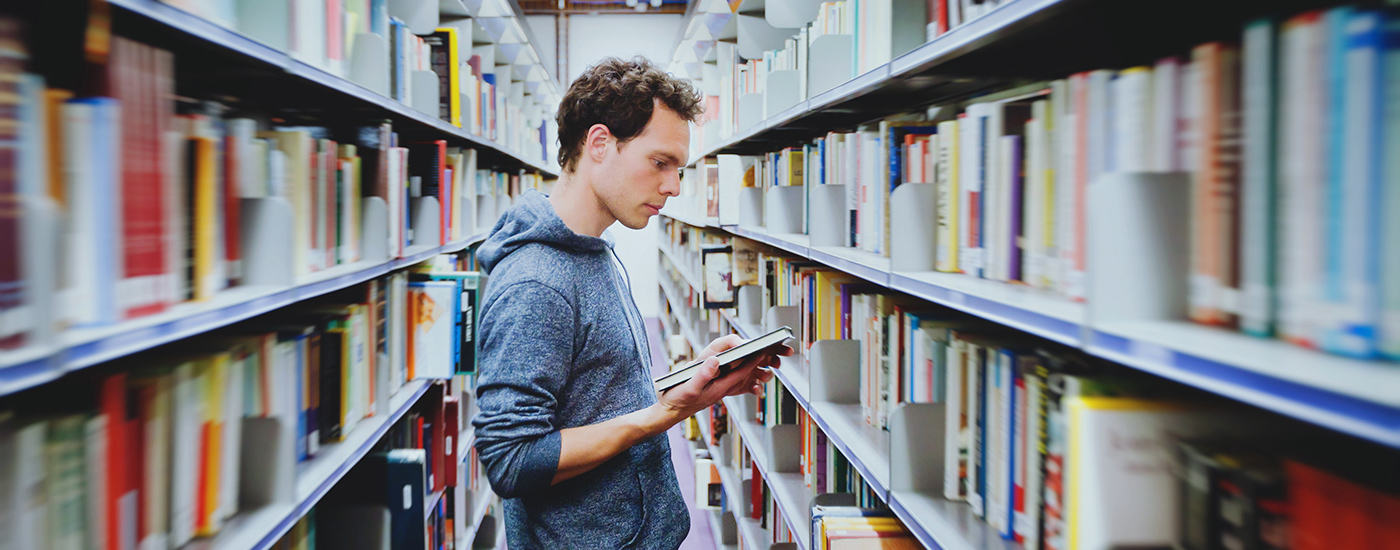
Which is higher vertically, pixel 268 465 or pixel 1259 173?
pixel 1259 173

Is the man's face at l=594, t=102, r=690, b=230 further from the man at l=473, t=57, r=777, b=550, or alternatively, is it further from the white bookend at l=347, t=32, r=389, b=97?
the white bookend at l=347, t=32, r=389, b=97

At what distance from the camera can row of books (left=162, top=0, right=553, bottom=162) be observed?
4.17 ft

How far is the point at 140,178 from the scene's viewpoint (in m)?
0.90

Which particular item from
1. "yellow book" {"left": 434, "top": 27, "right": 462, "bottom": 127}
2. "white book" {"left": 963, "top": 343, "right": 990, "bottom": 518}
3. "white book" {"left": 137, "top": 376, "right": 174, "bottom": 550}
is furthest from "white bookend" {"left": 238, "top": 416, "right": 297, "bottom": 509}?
"yellow book" {"left": 434, "top": 27, "right": 462, "bottom": 127}

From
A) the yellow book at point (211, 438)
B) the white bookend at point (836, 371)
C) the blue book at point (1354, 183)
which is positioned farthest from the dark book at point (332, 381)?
the blue book at point (1354, 183)

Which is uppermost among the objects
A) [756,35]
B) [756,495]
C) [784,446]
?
[756,35]

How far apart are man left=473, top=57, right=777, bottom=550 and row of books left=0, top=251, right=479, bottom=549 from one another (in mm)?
378

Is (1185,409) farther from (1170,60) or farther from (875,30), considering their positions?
(875,30)

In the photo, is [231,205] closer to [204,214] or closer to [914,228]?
[204,214]

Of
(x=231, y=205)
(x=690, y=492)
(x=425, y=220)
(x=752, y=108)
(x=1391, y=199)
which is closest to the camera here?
(x=1391, y=199)

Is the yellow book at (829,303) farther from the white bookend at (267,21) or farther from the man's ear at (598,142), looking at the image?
the white bookend at (267,21)

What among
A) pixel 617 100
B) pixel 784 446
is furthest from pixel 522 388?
pixel 784 446

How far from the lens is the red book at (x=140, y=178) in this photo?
2.85ft

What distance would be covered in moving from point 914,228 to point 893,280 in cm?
9
